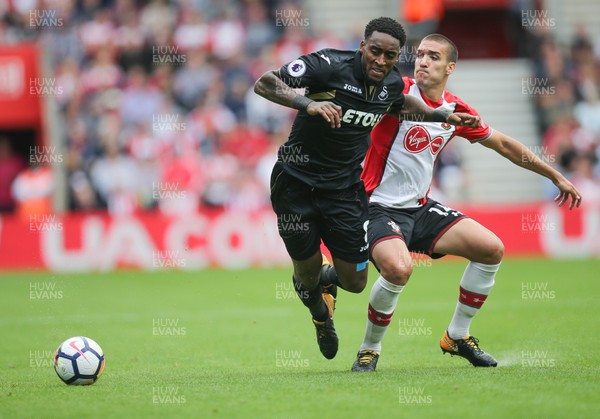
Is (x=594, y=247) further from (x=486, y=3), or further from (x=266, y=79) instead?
(x=266, y=79)

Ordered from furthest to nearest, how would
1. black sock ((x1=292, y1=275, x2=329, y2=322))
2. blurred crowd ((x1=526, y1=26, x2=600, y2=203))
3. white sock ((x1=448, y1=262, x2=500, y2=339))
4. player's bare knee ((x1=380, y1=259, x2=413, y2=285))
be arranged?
blurred crowd ((x1=526, y1=26, x2=600, y2=203)), black sock ((x1=292, y1=275, x2=329, y2=322)), white sock ((x1=448, y1=262, x2=500, y2=339)), player's bare knee ((x1=380, y1=259, x2=413, y2=285))

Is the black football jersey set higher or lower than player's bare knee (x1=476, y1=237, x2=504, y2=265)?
higher

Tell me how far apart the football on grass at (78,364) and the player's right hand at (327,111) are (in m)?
2.54

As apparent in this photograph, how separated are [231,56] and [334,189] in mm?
12957

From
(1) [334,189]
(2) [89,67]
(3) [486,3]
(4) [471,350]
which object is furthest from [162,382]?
(3) [486,3]

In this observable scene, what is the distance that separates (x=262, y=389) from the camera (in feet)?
23.5

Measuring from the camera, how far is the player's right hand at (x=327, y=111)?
7016mm

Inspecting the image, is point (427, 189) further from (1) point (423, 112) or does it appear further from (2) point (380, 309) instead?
(2) point (380, 309)

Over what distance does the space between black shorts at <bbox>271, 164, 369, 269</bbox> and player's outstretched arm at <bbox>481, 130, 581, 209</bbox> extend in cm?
129

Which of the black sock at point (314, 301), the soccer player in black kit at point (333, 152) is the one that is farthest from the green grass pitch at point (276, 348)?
the soccer player in black kit at point (333, 152)

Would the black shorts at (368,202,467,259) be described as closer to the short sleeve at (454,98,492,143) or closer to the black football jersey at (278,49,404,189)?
the black football jersey at (278,49,404,189)

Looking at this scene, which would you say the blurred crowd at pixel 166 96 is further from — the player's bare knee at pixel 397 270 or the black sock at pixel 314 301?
the player's bare knee at pixel 397 270

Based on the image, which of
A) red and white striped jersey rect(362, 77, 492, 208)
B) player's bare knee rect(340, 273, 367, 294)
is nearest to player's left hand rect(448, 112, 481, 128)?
red and white striped jersey rect(362, 77, 492, 208)

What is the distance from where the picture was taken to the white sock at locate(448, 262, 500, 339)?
8398mm
